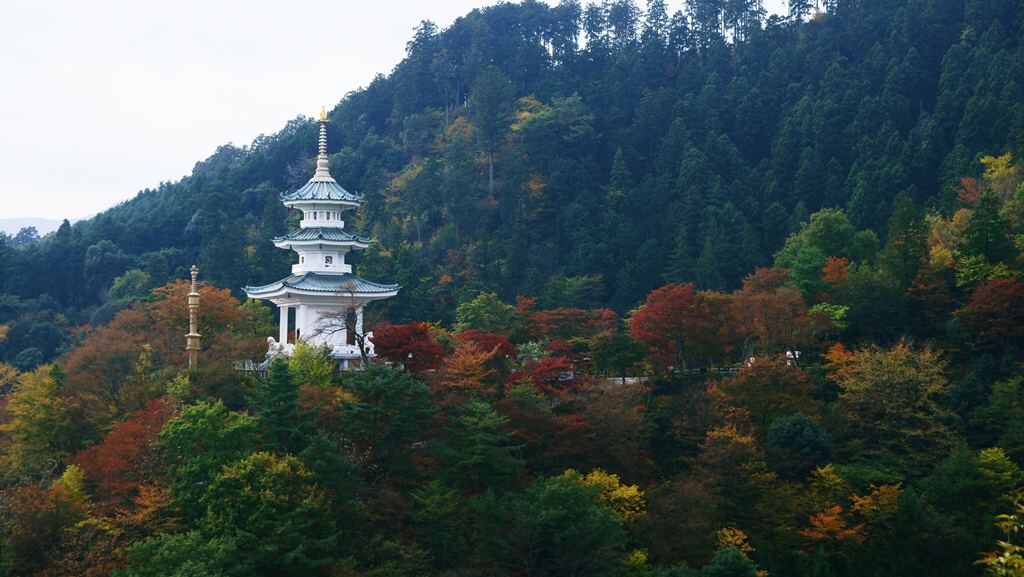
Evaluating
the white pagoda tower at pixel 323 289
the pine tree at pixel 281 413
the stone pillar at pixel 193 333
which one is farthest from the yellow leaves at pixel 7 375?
the pine tree at pixel 281 413

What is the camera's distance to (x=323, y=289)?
1517 inches

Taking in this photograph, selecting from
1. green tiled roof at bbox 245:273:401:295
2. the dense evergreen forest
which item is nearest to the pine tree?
the dense evergreen forest

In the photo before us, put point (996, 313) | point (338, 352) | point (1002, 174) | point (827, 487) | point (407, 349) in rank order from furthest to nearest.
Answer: point (1002, 174) → point (338, 352) → point (996, 313) → point (407, 349) → point (827, 487)

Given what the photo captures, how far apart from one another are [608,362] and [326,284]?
7.87 meters

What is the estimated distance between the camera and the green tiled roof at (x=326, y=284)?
1515 inches

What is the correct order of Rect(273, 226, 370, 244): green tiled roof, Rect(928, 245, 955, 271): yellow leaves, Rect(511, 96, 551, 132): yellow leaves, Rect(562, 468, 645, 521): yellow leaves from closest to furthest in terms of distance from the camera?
1. Rect(562, 468, 645, 521): yellow leaves
2. Rect(273, 226, 370, 244): green tiled roof
3. Rect(928, 245, 955, 271): yellow leaves
4. Rect(511, 96, 551, 132): yellow leaves

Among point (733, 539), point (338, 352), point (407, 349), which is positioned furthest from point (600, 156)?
point (733, 539)

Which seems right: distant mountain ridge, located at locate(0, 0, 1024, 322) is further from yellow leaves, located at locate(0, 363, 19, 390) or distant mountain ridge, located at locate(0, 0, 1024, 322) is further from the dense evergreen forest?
yellow leaves, located at locate(0, 363, 19, 390)

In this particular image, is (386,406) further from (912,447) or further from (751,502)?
(912,447)

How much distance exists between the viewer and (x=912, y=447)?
34531 mm

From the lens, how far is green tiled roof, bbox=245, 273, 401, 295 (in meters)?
38.5

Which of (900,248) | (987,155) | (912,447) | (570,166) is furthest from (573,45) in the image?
(912,447)

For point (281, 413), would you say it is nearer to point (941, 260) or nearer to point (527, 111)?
point (941, 260)

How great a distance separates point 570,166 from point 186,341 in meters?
27.6
